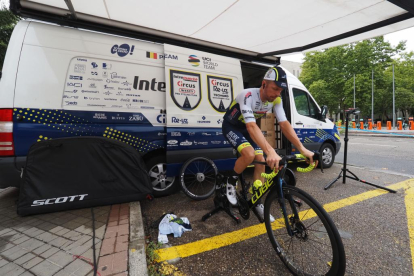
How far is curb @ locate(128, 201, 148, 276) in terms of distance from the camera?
169 centimetres

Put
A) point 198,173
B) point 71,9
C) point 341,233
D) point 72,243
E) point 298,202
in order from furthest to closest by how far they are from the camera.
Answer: point 198,173, point 71,9, point 341,233, point 72,243, point 298,202

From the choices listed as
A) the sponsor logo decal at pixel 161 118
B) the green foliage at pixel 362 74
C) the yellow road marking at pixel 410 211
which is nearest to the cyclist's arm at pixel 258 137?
the sponsor logo decal at pixel 161 118

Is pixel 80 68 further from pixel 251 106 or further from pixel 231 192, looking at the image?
pixel 231 192

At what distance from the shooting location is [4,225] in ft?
7.88

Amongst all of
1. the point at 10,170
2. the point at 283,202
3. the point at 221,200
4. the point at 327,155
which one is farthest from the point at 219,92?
the point at 327,155

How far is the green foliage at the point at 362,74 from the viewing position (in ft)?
82.1

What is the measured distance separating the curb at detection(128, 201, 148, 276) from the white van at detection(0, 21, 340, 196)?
1031 mm

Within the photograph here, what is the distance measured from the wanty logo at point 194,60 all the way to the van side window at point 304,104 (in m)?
2.63

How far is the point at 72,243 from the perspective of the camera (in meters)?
2.05

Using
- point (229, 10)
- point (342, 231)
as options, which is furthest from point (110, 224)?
point (229, 10)

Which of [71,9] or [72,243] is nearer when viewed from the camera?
[72,243]

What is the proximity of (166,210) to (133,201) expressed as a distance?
51 cm

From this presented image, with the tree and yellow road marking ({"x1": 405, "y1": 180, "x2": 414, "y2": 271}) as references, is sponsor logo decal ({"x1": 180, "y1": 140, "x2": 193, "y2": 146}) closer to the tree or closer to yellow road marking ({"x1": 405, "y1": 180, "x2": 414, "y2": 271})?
yellow road marking ({"x1": 405, "y1": 180, "x2": 414, "y2": 271})

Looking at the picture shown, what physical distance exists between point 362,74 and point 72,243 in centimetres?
3291
